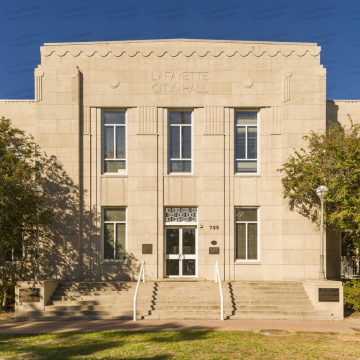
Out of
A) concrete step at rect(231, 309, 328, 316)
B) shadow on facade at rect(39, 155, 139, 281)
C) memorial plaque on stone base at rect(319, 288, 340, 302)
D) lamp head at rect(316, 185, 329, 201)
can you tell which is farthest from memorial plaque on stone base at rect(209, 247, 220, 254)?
lamp head at rect(316, 185, 329, 201)

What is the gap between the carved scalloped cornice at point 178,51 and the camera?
1803cm

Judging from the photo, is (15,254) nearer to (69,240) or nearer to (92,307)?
(69,240)

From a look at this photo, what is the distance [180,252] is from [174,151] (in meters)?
4.63

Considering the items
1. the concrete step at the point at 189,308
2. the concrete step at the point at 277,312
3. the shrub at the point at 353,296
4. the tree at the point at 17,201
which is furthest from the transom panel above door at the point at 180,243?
the shrub at the point at 353,296

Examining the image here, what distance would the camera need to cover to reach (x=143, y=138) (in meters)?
17.9

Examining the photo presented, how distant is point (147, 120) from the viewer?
59.0 feet

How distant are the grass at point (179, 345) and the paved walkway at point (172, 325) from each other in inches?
25.5

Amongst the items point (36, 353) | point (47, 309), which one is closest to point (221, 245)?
point (47, 309)

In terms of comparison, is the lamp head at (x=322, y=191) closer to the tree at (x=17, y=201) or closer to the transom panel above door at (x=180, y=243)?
the transom panel above door at (x=180, y=243)

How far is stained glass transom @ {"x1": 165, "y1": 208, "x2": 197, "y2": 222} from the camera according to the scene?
707 inches

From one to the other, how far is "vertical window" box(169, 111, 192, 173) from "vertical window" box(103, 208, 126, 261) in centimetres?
316

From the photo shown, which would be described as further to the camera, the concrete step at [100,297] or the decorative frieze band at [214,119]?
the decorative frieze band at [214,119]

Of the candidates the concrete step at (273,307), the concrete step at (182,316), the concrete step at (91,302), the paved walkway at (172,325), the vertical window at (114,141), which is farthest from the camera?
the vertical window at (114,141)

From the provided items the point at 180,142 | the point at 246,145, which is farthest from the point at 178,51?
the point at 246,145
